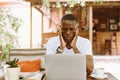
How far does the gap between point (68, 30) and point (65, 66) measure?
93cm

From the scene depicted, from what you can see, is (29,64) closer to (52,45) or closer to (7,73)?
(52,45)

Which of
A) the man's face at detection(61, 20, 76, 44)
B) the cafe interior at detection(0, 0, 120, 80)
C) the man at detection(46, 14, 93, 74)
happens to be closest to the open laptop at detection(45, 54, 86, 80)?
the man at detection(46, 14, 93, 74)

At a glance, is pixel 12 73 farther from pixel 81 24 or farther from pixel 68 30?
pixel 81 24

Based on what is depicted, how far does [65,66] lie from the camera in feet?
6.43

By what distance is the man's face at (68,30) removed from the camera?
2830 mm

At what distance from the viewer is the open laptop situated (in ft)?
6.38

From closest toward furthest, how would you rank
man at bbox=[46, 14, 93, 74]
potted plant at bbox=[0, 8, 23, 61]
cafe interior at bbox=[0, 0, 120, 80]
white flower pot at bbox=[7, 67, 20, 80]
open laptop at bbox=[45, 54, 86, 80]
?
open laptop at bbox=[45, 54, 86, 80]
white flower pot at bbox=[7, 67, 20, 80]
man at bbox=[46, 14, 93, 74]
potted plant at bbox=[0, 8, 23, 61]
cafe interior at bbox=[0, 0, 120, 80]

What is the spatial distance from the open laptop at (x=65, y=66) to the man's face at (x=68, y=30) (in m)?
0.90

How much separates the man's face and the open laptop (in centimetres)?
90

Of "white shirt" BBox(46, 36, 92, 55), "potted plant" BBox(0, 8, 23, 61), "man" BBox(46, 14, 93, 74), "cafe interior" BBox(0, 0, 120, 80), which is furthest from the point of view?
"cafe interior" BBox(0, 0, 120, 80)

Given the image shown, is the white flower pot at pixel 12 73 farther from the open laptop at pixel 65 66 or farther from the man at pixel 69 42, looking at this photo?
the man at pixel 69 42

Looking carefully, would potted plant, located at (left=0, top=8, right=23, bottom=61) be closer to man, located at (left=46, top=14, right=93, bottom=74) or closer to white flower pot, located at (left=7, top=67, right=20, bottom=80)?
man, located at (left=46, top=14, right=93, bottom=74)

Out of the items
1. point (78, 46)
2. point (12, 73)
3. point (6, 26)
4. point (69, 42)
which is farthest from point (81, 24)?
point (12, 73)

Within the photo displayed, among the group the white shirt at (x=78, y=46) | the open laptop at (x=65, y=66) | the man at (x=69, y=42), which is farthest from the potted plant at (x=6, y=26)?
the open laptop at (x=65, y=66)
